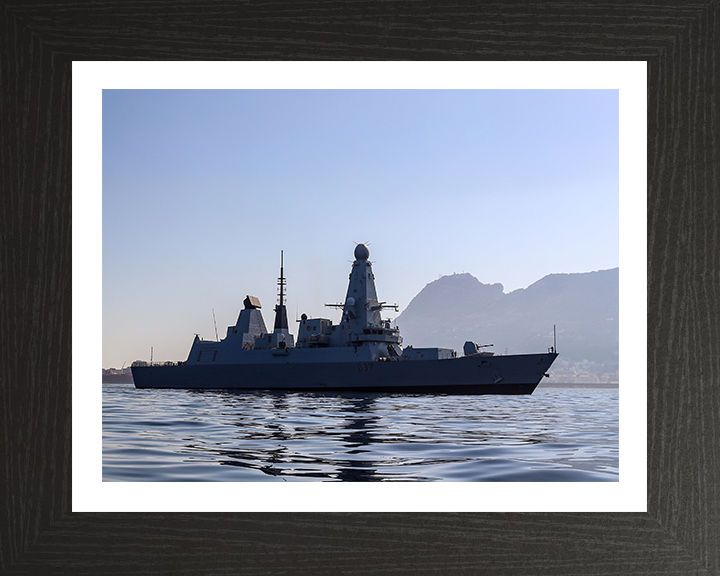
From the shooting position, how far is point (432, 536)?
7.89 ft

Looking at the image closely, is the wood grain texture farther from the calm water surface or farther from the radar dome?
the radar dome

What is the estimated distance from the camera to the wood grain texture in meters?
2.40

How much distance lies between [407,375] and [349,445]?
783cm

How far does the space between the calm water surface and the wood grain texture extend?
1.95 meters

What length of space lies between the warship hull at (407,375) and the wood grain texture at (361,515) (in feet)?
37.8

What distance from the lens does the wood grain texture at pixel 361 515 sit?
2398mm

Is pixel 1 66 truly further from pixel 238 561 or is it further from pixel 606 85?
pixel 606 85

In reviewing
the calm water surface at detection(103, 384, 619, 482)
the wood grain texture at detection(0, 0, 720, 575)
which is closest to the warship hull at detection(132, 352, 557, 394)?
the calm water surface at detection(103, 384, 619, 482)

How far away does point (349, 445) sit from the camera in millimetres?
6473

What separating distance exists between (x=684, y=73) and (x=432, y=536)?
1.86 metres

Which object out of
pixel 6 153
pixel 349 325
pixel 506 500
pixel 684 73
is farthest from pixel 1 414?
pixel 349 325

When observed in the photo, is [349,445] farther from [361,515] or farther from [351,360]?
[351,360]

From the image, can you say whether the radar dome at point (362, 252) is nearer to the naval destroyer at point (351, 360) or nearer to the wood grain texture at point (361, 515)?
the naval destroyer at point (351, 360)

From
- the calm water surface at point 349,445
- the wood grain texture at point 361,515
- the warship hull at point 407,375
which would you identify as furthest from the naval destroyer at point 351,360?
the wood grain texture at point 361,515
